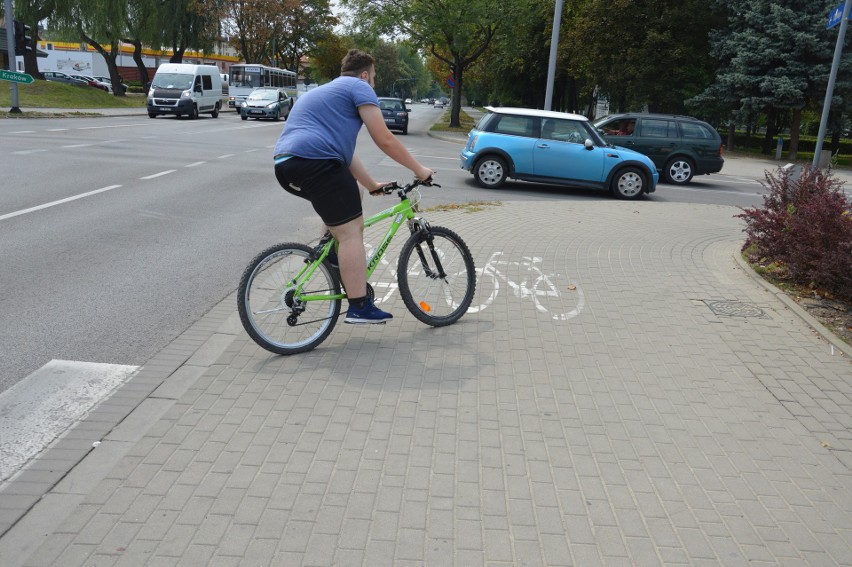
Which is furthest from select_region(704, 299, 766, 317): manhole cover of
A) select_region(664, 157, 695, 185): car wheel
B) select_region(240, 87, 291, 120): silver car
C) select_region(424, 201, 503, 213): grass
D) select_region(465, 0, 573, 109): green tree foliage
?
select_region(240, 87, 291, 120): silver car

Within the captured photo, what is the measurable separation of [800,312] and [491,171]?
9.63 meters

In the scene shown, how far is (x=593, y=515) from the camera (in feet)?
11.0

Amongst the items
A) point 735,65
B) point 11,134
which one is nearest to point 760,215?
point 11,134

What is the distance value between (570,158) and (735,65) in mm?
20589

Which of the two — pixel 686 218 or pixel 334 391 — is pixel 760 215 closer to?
pixel 686 218

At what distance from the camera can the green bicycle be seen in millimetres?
5160

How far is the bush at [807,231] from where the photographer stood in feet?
23.2

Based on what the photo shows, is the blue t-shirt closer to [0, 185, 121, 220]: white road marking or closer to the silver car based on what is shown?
[0, 185, 121, 220]: white road marking

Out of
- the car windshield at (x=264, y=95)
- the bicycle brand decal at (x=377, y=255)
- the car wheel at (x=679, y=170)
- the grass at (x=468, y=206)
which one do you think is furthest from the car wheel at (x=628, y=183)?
the car windshield at (x=264, y=95)

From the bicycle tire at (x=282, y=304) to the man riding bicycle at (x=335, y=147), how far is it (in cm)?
25

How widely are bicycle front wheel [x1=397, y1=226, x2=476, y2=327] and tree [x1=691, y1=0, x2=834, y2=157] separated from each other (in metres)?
28.8

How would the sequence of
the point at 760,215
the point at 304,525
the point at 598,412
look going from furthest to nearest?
the point at 760,215, the point at 598,412, the point at 304,525

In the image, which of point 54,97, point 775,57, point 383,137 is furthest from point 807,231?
point 54,97

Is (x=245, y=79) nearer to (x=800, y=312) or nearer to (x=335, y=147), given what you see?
(x=800, y=312)
